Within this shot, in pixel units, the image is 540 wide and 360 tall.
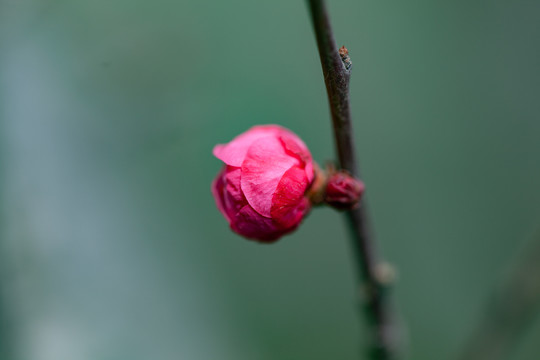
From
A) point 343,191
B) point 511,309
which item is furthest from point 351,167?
point 511,309

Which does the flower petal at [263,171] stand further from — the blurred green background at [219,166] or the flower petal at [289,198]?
the blurred green background at [219,166]

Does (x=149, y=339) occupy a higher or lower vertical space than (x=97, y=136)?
lower

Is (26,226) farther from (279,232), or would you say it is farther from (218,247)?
(279,232)

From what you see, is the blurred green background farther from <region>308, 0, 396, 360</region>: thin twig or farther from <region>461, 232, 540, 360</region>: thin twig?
<region>308, 0, 396, 360</region>: thin twig

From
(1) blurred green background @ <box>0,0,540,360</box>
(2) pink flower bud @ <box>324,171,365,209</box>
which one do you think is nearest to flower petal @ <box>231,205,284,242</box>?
(2) pink flower bud @ <box>324,171,365,209</box>

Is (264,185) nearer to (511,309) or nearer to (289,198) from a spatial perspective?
(289,198)

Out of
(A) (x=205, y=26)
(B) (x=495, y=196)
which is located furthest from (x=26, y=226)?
(B) (x=495, y=196)

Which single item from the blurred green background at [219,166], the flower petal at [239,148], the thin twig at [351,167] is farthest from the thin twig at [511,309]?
the flower petal at [239,148]
